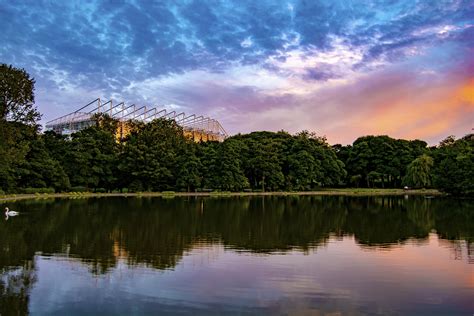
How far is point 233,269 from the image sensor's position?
1136cm

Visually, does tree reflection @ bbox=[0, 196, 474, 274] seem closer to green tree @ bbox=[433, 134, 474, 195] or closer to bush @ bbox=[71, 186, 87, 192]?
green tree @ bbox=[433, 134, 474, 195]

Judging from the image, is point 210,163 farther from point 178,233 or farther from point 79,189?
point 178,233

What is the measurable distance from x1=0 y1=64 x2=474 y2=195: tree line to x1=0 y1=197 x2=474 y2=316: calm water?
2866 cm

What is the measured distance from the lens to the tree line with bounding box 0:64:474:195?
159 feet

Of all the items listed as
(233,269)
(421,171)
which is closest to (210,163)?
(421,171)

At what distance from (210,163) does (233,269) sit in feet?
153

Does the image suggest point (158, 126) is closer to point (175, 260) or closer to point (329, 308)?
point (175, 260)

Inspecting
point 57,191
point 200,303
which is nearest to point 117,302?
point 200,303

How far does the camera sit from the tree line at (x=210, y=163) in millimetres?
48375

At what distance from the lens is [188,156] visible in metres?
57.1

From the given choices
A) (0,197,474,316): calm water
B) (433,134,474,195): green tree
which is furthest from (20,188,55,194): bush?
(433,134,474,195): green tree

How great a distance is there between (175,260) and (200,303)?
413 cm

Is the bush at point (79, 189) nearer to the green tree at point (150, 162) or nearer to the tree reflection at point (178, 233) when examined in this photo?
the green tree at point (150, 162)

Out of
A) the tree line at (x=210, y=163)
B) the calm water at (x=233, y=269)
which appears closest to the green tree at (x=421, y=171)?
the tree line at (x=210, y=163)
